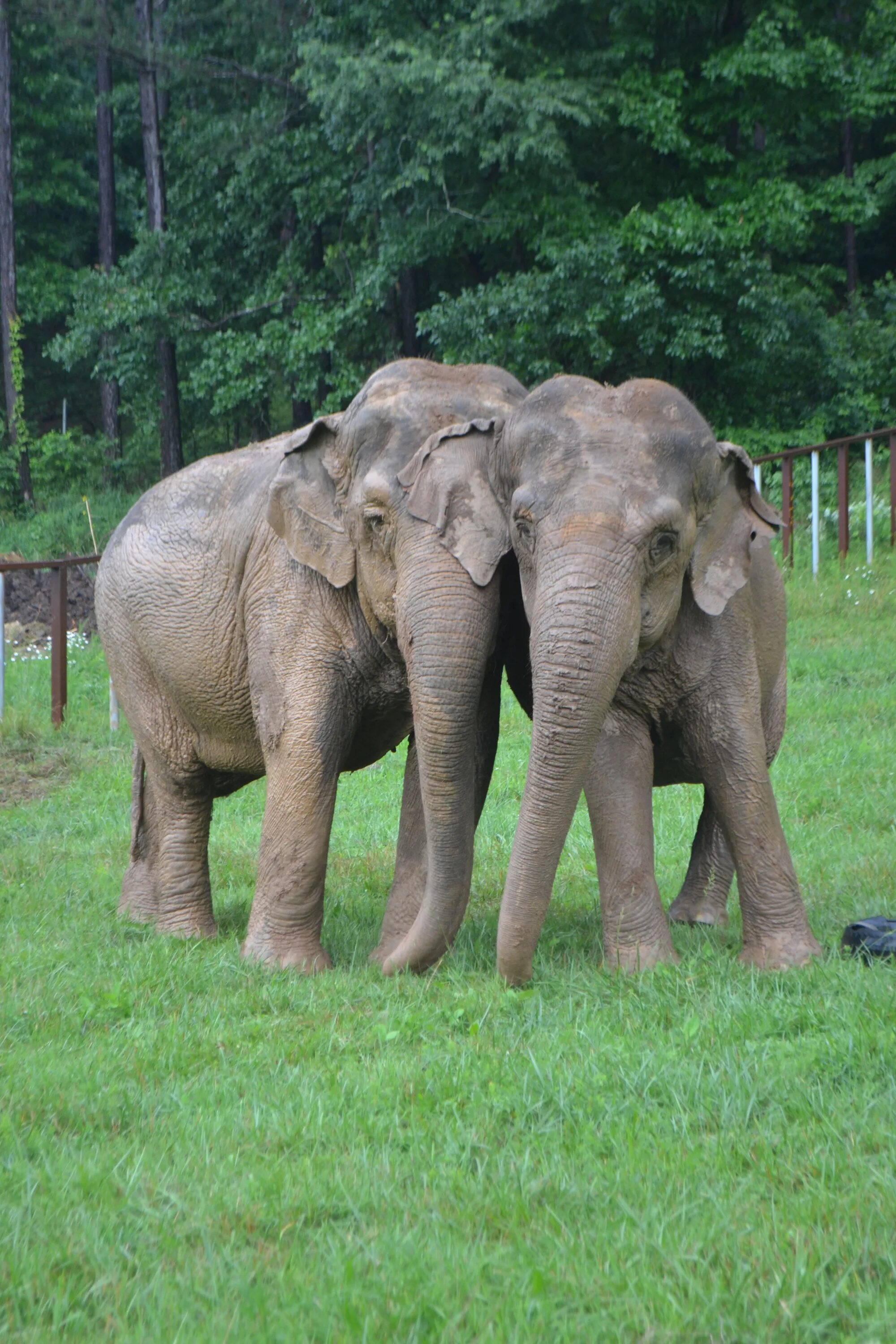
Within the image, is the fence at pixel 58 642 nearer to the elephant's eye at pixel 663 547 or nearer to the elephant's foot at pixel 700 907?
the elephant's foot at pixel 700 907

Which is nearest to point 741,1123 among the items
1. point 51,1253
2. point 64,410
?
point 51,1253

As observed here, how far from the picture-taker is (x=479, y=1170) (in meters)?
3.88

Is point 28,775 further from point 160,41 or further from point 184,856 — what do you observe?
point 160,41

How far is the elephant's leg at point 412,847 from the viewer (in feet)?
21.0

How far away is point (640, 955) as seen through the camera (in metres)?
5.83

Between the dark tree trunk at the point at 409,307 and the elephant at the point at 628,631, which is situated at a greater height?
the dark tree trunk at the point at 409,307

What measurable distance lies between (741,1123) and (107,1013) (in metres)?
2.55

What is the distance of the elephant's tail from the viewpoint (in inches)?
322

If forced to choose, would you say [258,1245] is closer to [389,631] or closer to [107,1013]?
[107,1013]

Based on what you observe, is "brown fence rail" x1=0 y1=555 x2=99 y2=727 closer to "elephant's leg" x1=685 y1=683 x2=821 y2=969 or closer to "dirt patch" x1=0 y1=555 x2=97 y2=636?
"dirt patch" x1=0 y1=555 x2=97 y2=636

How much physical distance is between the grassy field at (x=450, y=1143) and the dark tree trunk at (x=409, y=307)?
Answer: 73.1ft

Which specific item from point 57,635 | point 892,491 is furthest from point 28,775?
point 892,491

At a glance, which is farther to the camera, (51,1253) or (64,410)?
(64,410)

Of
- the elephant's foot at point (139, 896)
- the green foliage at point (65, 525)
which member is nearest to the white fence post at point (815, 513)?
the elephant's foot at point (139, 896)
